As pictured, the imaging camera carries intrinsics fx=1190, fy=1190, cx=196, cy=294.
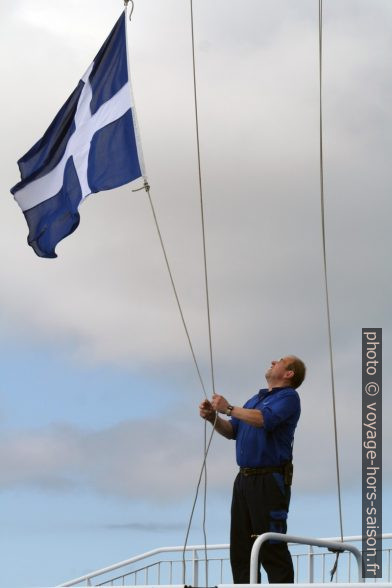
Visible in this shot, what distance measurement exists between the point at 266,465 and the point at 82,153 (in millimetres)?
3481

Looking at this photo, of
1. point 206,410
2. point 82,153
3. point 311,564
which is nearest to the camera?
point 206,410

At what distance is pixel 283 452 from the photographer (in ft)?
27.7

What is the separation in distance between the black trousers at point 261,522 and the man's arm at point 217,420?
0.35 metres

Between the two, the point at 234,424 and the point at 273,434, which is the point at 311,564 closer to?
the point at 234,424

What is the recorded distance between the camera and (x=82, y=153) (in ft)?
34.1

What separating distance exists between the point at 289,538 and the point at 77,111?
4.90 m

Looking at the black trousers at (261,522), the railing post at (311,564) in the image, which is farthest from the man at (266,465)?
the railing post at (311,564)

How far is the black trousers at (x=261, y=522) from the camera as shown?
27.0ft

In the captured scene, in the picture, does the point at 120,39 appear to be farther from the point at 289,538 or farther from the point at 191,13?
the point at 289,538

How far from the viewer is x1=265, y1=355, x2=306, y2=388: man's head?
8.58 metres

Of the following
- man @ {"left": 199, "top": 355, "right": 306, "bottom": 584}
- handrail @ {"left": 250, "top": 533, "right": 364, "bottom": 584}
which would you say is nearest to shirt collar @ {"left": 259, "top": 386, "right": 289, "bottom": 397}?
man @ {"left": 199, "top": 355, "right": 306, "bottom": 584}

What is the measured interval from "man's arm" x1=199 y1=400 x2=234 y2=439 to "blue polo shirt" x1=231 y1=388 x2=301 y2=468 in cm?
25

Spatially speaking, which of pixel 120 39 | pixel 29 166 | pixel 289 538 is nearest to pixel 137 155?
pixel 120 39

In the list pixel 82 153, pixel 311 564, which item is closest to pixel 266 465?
pixel 311 564
